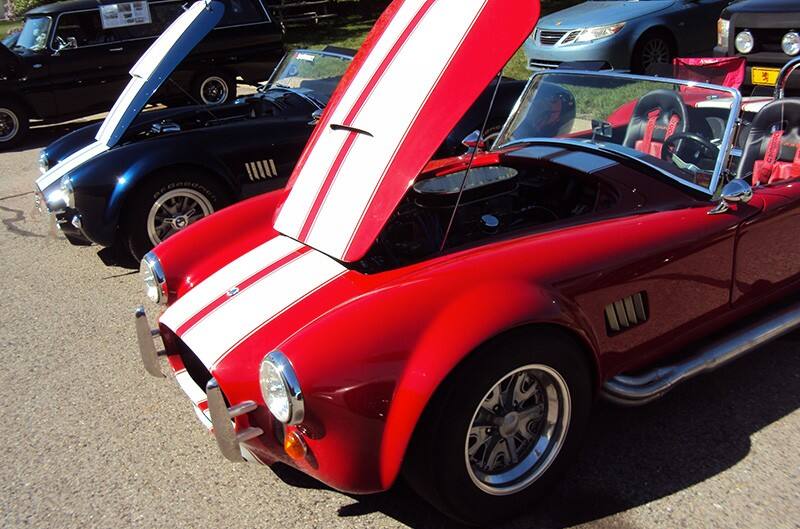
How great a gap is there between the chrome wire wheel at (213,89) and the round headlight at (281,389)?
31.3 feet

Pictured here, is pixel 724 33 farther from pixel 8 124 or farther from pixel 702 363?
pixel 8 124

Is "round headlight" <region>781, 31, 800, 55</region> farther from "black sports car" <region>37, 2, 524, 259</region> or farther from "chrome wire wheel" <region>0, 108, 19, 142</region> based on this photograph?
"chrome wire wheel" <region>0, 108, 19, 142</region>

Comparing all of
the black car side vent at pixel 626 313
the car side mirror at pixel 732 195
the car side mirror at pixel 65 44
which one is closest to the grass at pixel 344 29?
the car side mirror at pixel 65 44

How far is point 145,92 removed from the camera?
528 centimetres

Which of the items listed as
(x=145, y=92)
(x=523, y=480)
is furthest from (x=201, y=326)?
(x=145, y=92)

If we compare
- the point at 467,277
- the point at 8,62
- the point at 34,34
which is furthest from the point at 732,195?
the point at 34,34

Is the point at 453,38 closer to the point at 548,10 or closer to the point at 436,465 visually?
the point at 436,465

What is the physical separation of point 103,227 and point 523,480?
360 centimetres

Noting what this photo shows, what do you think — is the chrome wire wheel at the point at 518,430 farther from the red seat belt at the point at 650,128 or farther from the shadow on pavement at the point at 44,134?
the shadow on pavement at the point at 44,134

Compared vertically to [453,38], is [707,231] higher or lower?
lower

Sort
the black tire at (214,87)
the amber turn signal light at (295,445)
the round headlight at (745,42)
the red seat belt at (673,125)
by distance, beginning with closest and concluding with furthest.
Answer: the amber turn signal light at (295,445) → the red seat belt at (673,125) → the round headlight at (745,42) → the black tire at (214,87)

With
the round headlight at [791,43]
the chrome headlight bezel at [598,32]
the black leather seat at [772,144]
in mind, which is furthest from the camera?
the chrome headlight bezel at [598,32]

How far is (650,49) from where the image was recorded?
8883mm

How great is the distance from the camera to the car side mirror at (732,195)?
2.83m
